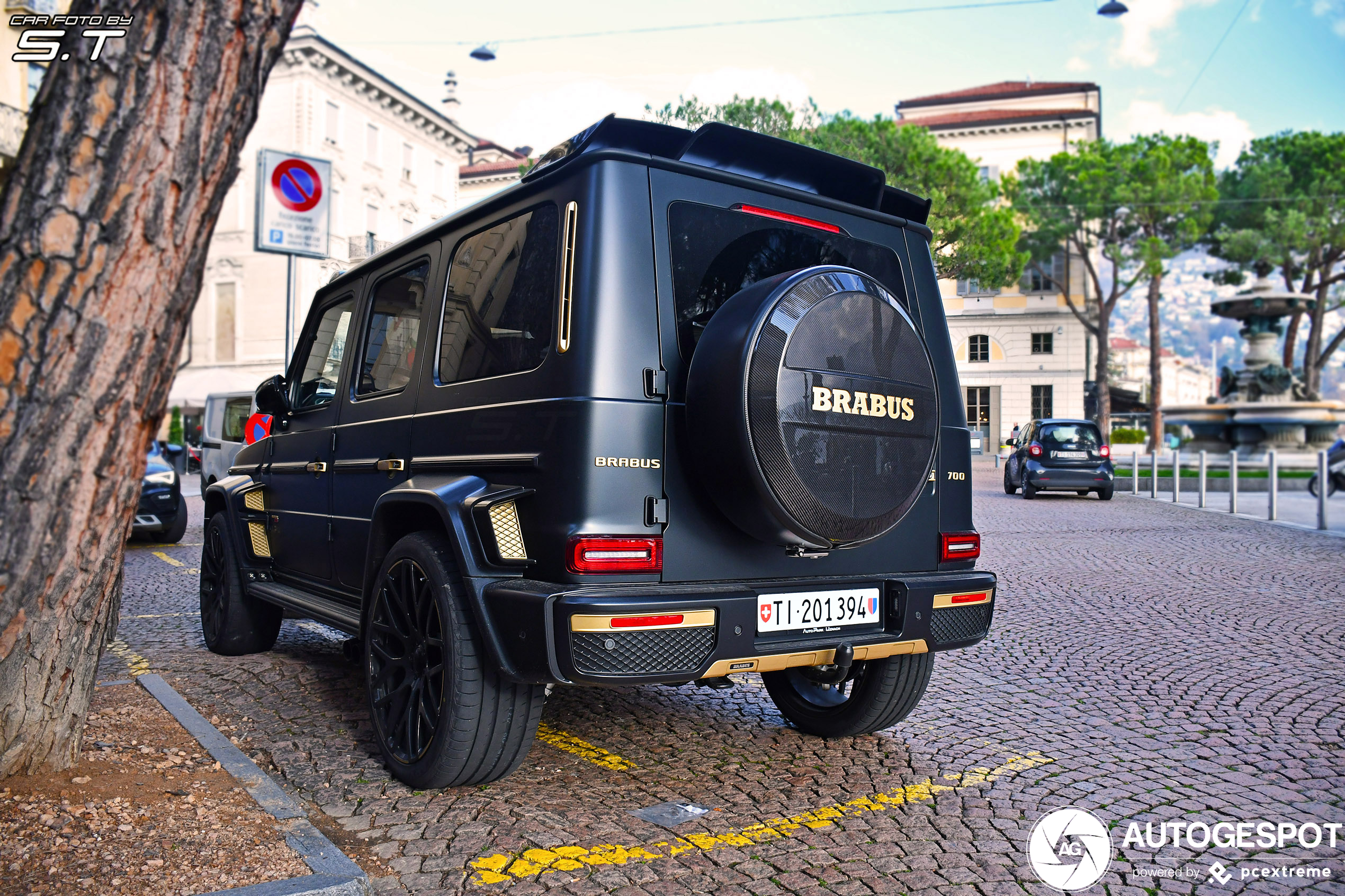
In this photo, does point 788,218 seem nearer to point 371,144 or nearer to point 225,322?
point 225,322

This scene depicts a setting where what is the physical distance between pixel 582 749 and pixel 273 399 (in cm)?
255

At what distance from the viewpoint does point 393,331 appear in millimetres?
4367

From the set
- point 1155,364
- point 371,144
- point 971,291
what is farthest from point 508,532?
point 971,291

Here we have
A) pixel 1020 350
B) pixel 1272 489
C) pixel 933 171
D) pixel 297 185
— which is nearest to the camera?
pixel 297 185

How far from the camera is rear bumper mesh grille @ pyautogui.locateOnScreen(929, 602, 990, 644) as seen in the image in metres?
3.66

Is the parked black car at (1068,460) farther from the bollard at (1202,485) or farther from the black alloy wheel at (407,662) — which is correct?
the black alloy wheel at (407,662)

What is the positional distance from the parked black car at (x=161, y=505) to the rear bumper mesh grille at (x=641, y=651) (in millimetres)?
9790

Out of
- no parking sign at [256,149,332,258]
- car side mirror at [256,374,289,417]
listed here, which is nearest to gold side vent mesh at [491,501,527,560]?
car side mirror at [256,374,289,417]

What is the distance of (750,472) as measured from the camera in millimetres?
3082

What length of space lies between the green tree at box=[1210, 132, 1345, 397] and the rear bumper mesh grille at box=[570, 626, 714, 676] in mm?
40352

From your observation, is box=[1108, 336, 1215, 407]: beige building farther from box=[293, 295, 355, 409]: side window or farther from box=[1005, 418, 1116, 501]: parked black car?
box=[293, 295, 355, 409]: side window

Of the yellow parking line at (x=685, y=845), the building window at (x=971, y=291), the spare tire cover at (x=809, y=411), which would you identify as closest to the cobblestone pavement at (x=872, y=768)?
the yellow parking line at (x=685, y=845)

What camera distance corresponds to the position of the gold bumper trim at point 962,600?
12.0 feet

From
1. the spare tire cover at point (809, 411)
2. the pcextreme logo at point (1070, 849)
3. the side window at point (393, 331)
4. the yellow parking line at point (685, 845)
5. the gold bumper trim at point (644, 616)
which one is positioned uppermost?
the side window at point (393, 331)
